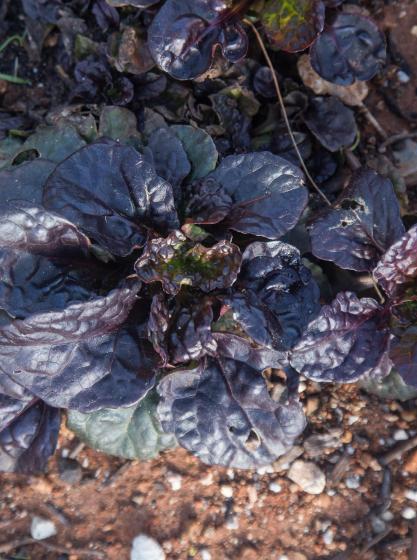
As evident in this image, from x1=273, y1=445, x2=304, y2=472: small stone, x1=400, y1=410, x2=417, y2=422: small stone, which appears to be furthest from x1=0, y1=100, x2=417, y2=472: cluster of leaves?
x1=400, y1=410, x2=417, y2=422: small stone

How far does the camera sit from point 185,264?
1.90 metres

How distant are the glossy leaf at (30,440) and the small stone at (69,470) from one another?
0.31ft

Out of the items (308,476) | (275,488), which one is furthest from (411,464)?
(275,488)

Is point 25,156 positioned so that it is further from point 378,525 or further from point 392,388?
point 378,525

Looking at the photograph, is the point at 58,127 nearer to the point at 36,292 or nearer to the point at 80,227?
the point at 80,227

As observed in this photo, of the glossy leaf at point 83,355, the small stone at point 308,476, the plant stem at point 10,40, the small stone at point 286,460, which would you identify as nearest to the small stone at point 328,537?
the small stone at point 308,476

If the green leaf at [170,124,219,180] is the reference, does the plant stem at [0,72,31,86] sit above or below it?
below

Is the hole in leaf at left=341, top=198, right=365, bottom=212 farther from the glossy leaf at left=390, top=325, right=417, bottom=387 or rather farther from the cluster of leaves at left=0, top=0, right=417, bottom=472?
the glossy leaf at left=390, top=325, right=417, bottom=387

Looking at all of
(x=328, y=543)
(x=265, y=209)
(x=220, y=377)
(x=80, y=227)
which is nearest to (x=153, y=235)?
(x=80, y=227)

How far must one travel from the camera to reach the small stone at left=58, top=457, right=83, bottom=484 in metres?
2.13

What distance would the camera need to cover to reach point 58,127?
83.0 inches

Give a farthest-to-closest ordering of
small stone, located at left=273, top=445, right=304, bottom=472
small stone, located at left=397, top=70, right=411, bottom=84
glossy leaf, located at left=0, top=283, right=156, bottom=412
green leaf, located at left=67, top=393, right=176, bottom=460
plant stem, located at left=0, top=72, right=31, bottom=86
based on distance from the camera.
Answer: plant stem, located at left=0, top=72, right=31, bottom=86 < small stone, located at left=397, top=70, right=411, bottom=84 < small stone, located at left=273, top=445, right=304, bottom=472 < green leaf, located at left=67, top=393, right=176, bottom=460 < glossy leaf, located at left=0, top=283, right=156, bottom=412

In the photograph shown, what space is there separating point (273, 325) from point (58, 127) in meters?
0.93

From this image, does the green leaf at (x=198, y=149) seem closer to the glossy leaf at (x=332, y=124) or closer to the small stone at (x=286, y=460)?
the glossy leaf at (x=332, y=124)
